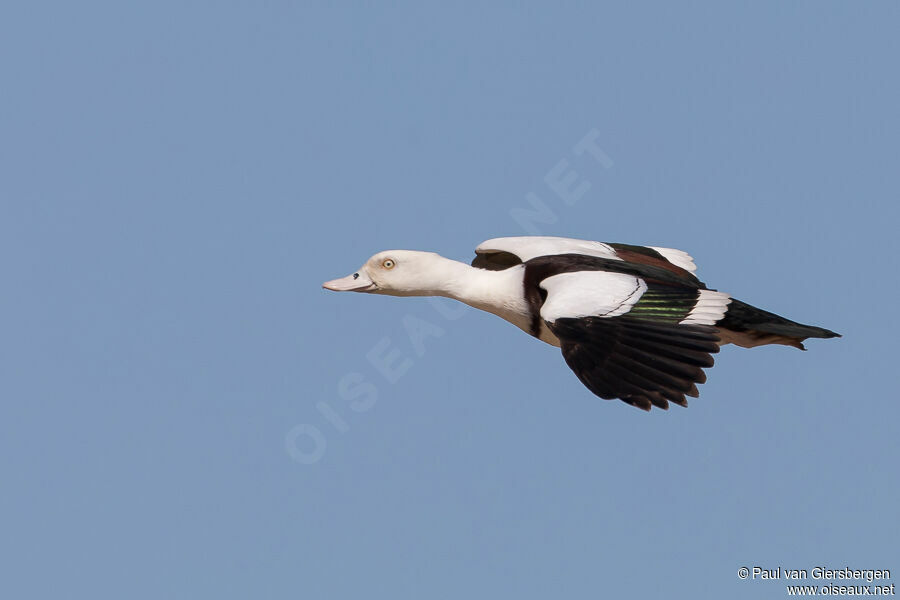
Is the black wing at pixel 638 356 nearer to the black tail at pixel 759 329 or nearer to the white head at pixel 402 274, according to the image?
the black tail at pixel 759 329

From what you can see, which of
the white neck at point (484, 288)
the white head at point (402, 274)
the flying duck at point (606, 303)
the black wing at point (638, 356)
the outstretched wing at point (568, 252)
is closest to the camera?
the black wing at point (638, 356)

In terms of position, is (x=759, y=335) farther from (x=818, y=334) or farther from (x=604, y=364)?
(x=604, y=364)

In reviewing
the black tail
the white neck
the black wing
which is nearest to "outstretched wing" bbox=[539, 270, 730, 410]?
the black wing

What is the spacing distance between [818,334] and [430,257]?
9.98ft

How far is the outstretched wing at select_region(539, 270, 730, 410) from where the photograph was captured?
8.12 metres

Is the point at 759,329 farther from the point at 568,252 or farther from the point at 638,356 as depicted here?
the point at 568,252

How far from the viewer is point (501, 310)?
32.9 feet

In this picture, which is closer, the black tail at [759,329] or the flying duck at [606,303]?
the flying duck at [606,303]

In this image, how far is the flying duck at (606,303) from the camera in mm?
8219

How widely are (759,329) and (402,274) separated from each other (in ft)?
9.26

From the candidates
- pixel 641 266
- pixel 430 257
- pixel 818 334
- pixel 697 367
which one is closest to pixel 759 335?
pixel 818 334

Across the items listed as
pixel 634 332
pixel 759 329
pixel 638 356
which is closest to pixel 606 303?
pixel 634 332

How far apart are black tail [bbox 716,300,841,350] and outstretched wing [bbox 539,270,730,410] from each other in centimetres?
30

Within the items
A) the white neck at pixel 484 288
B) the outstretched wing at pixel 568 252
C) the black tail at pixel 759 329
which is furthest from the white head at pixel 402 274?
the black tail at pixel 759 329
